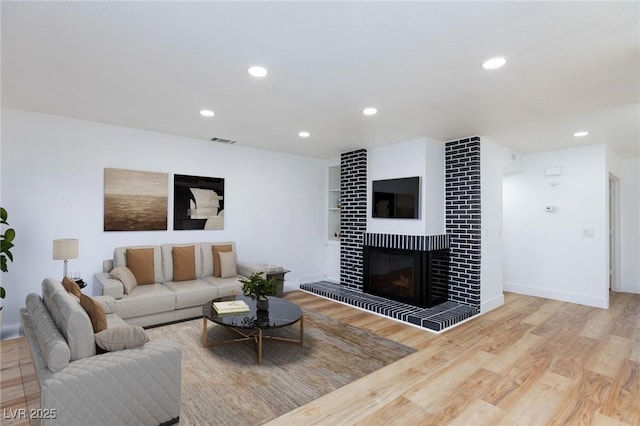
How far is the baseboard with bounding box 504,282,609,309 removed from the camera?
484 cm

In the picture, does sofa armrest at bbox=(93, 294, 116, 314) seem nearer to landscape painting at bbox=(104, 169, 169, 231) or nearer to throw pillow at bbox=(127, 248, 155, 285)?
throw pillow at bbox=(127, 248, 155, 285)

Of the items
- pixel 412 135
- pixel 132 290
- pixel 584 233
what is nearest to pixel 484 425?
pixel 412 135

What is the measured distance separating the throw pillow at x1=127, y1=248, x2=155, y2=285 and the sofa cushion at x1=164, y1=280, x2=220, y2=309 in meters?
0.25

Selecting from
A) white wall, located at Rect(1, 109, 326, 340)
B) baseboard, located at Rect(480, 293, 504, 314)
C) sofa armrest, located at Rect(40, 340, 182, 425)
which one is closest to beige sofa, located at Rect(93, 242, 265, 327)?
white wall, located at Rect(1, 109, 326, 340)

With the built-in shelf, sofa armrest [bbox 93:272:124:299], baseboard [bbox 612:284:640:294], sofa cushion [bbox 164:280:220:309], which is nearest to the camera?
sofa armrest [bbox 93:272:124:299]

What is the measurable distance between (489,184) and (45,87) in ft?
17.7

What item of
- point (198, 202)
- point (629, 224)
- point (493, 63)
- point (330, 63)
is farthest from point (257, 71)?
point (629, 224)

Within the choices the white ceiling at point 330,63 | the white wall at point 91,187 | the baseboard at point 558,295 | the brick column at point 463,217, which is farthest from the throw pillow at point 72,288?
the baseboard at point 558,295

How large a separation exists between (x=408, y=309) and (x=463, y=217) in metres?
1.57

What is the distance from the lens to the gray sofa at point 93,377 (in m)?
1.72

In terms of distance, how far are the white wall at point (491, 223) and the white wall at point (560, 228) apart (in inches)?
42.2

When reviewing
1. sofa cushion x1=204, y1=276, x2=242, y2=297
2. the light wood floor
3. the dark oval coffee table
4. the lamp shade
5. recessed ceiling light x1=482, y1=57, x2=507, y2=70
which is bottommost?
the light wood floor

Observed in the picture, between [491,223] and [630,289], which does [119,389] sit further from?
[630,289]

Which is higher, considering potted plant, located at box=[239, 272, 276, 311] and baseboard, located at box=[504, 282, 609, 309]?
potted plant, located at box=[239, 272, 276, 311]
